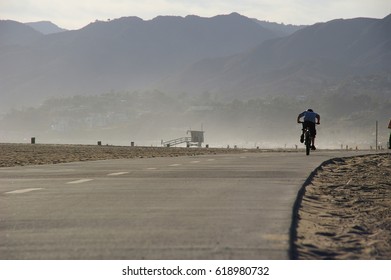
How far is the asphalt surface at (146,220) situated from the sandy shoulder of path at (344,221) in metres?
0.24

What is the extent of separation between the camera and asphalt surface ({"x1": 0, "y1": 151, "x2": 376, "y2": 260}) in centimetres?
649

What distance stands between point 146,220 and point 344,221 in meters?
2.65

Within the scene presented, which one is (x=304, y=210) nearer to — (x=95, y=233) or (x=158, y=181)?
(x=95, y=233)

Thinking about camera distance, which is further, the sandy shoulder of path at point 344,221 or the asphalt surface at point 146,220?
the sandy shoulder of path at point 344,221

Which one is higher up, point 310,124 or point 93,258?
point 310,124

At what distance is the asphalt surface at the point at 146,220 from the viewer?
256 inches

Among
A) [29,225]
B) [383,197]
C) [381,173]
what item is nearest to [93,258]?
[29,225]

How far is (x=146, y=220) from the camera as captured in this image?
859 centimetres

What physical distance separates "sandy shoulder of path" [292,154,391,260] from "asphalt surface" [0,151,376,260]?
9.4 inches

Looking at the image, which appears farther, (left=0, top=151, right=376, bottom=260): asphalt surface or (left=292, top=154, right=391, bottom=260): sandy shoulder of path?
(left=292, top=154, right=391, bottom=260): sandy shoulder of path

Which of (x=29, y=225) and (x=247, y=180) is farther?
(x=247, y=180)

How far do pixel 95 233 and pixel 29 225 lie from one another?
43.4 inches

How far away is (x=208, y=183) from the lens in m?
15.0

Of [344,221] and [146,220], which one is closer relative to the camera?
[146,220]
